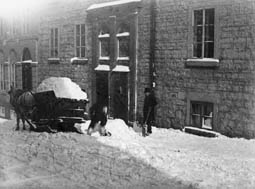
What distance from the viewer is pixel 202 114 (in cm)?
1071

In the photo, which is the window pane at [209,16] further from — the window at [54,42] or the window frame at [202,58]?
the window at [54,42]

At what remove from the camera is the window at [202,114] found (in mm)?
10477

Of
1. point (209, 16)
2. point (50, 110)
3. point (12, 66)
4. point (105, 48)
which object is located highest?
point (209, 16)

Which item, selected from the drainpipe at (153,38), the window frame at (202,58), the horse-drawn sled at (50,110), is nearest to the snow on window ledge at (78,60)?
the horse-drawn sled at (50,110)

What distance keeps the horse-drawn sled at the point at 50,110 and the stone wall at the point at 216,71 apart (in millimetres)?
2547

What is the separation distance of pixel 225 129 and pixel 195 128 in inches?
36.8

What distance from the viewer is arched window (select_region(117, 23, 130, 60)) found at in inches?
466

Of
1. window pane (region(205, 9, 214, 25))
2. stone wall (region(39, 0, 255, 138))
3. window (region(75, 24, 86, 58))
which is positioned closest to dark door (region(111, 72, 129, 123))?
stone wall (region(39, 0, 255, 138))

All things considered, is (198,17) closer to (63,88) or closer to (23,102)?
(63,88)

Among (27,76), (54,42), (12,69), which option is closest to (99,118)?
(54,42)

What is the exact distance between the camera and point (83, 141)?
974 cm

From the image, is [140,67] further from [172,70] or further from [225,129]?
[225,129]

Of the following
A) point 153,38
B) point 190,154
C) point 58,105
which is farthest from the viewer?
point 153,38

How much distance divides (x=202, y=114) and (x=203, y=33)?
2.16 m
